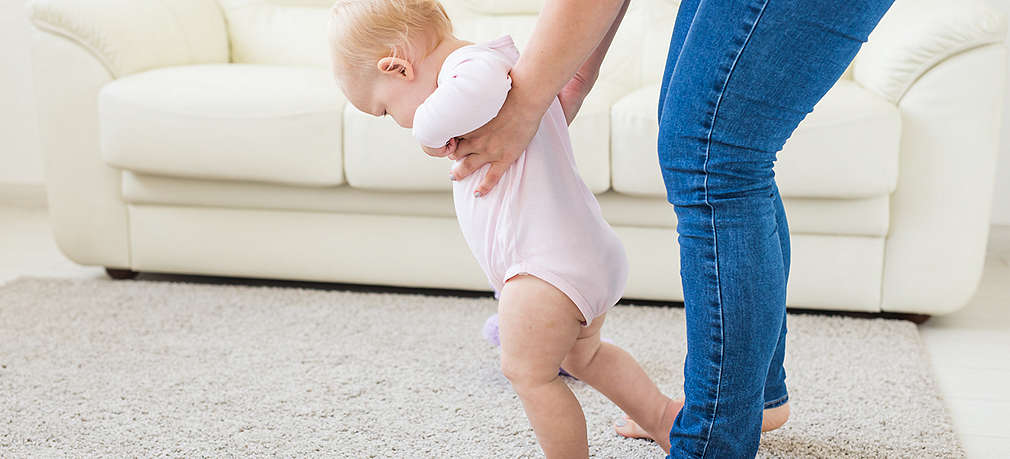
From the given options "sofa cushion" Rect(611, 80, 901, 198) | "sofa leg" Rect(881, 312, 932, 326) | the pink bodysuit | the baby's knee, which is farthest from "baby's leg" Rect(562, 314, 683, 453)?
"sofa leg" Rect(881, 312, 932, 326)

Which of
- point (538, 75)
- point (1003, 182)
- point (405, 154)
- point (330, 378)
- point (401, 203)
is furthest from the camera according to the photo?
point (1003, 182)

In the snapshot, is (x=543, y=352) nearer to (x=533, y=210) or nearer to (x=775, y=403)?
(x=533, y=210)

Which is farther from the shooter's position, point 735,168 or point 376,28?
point 376,28

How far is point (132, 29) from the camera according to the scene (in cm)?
212

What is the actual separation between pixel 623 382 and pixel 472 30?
57.9 inches

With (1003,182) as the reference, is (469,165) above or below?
above

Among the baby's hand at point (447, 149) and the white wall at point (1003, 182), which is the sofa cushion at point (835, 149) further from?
the white wall at point (1003, 182)

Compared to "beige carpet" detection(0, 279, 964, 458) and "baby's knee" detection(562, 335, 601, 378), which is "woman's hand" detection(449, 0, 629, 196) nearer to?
"baby's knee" detection(562, 335, 601, 378)

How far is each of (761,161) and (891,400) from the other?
2.41ft

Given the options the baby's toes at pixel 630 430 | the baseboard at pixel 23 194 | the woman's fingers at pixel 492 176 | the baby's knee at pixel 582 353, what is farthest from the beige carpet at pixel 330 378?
the baseboard at pixel 23 194

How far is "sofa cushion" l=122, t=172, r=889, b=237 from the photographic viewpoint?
180 centimetres

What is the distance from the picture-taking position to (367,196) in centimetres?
197

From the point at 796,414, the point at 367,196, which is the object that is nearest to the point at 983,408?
the point at 796,414

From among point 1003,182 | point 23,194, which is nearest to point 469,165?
→ point 1003,182
